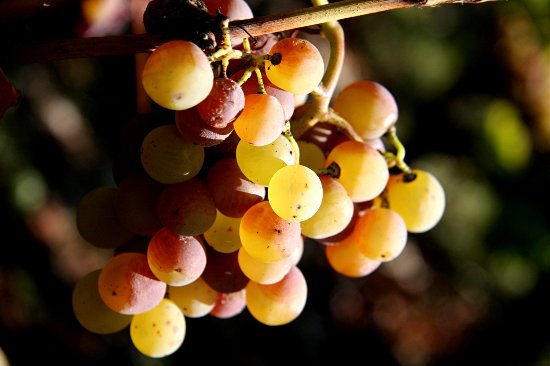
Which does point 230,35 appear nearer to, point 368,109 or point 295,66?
point 295,66

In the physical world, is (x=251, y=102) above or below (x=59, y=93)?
above

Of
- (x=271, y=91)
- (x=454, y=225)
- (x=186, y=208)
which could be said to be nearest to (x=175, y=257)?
(x=186, y=208)

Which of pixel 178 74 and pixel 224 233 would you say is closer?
pixel 178 74

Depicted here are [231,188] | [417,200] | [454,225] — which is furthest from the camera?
[454,225]

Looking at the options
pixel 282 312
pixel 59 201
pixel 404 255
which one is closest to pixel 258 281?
pixel 282 312

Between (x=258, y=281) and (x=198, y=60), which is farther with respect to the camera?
(x=258, y=281)

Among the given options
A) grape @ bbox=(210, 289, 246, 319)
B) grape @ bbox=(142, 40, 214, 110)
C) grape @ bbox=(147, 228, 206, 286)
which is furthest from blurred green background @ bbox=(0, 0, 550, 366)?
grape @ bbox=(142, 40, 214, 110)

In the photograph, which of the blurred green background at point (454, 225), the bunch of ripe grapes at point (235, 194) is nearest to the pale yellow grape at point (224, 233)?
the bunch of ripe grapes at point (235, 194)

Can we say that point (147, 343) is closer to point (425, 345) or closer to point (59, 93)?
point (59, 93)
